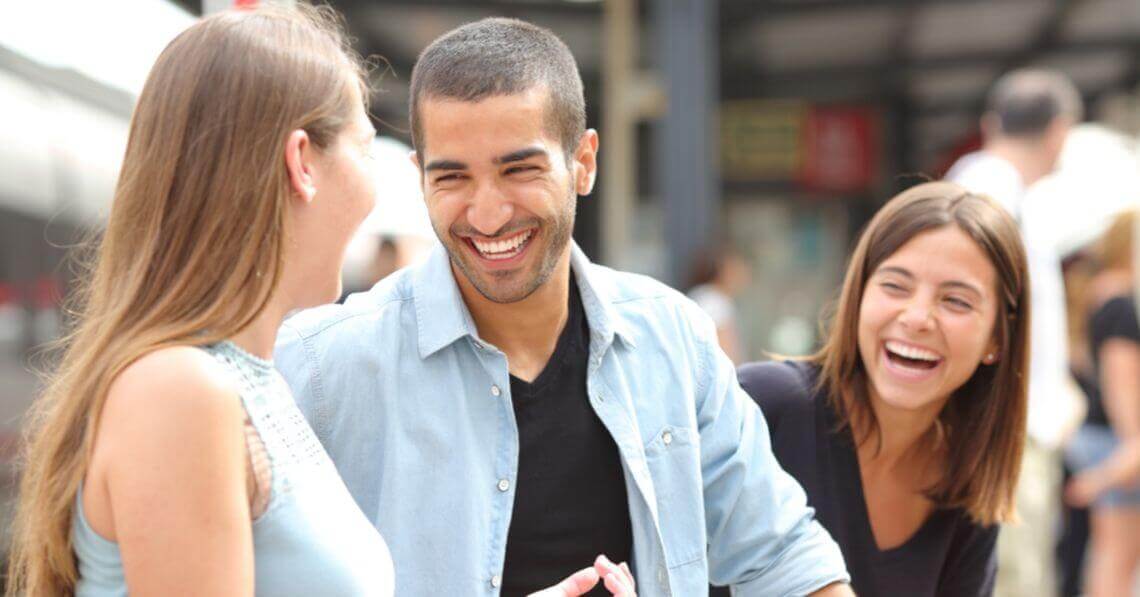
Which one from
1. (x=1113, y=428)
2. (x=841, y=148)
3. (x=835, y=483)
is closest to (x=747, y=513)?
(x=835, y=483)

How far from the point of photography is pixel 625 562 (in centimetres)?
203

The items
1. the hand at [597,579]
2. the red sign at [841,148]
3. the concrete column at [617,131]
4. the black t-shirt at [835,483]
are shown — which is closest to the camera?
the hand at [597,579]

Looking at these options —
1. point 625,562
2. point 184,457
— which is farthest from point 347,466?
point 184,457

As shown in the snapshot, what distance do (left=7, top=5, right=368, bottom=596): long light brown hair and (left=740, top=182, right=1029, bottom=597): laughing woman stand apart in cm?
132

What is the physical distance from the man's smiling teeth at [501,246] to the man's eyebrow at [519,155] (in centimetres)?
11

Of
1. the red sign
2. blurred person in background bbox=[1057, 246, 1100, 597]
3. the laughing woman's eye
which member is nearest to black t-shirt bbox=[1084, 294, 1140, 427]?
blurred person in background bbox=[1057, 246, 1100, 597]

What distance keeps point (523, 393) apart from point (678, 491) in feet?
0.95

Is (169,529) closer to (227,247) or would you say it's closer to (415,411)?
(227,247)

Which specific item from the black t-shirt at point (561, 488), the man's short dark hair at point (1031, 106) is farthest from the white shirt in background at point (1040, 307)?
the black t-shirt at point (561, 488)

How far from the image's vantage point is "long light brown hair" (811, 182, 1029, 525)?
8.77 ft

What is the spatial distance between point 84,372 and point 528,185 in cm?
74

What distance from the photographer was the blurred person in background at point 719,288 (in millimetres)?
7105

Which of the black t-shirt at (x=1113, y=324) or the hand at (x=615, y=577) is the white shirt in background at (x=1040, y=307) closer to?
the black t-shirt at (x=1113, y=324)

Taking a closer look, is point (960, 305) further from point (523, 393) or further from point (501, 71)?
point (501, 71)
